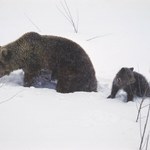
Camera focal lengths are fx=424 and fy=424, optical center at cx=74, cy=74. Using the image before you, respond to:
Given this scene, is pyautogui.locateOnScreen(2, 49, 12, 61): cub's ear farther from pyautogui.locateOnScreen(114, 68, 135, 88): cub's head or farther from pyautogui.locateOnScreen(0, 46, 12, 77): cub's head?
pyautogui.locateOnScreen(114, 68, 135, 88): cub's head

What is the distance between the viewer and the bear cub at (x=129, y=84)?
23.9 ft

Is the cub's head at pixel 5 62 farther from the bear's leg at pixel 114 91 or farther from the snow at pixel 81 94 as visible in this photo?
the bear's leg at pixel 114 91

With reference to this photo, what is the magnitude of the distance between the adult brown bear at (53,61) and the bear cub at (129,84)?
60 cm

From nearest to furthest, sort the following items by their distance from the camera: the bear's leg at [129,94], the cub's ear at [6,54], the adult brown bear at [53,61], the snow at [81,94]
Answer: the snow at [81,94] → the bear's leg at [129,94] → the adult brown bear at [53,61] → the cub's ear at [6,54]

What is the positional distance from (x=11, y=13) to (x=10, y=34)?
1.98 meters

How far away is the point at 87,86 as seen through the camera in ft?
25.6

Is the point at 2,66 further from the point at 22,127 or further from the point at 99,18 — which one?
the point at 99,18

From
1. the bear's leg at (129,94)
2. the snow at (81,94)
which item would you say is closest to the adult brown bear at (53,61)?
the snow at (81,94)

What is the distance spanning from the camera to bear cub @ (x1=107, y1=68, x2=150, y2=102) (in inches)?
287

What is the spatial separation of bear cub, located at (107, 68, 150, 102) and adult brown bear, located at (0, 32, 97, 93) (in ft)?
1.95

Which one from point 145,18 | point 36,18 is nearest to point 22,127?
point 36,18

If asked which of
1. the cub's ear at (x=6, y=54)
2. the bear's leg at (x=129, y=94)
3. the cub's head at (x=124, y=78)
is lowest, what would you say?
the bear's leg at (x=129, y=94)

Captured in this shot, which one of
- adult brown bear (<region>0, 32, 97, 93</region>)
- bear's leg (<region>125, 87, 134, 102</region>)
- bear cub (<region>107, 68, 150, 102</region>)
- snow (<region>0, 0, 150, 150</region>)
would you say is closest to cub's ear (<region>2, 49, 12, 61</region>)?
adult brown bear (<region>0, 32, 97, 93</region>)

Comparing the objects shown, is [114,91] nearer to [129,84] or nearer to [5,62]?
[129,84]
